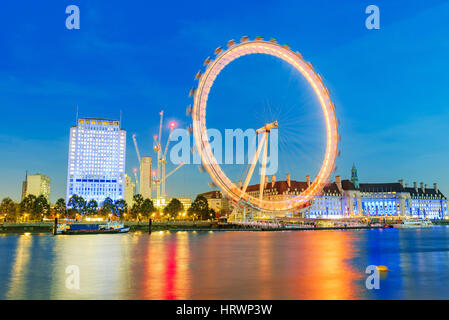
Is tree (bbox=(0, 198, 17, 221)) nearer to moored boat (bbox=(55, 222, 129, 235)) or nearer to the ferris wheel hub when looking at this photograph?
moored boat (bbox=(55, 222, 129, 235))

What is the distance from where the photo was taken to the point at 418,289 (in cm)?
2316

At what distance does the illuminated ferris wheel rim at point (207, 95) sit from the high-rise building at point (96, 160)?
373ft

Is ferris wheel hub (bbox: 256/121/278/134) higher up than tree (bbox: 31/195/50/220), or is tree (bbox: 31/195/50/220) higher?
ferris wheel hub (bbox: 256/121/278/134)

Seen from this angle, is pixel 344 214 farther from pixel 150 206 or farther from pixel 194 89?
pixel 194 89

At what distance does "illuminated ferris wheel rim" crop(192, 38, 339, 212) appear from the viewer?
172ft

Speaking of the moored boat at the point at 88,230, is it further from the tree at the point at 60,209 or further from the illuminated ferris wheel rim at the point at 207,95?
the illuminated ferris wheel rim at the point at 207,95

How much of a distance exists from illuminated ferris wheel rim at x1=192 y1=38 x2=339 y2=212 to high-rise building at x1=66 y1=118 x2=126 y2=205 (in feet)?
373

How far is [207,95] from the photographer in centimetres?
5272

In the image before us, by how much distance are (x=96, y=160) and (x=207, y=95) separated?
4839 inches

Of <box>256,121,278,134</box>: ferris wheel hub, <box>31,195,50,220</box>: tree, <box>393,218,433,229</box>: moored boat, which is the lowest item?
<box>393,218,433,229</box>: moored boat

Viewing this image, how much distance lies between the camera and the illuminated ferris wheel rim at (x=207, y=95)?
52469 millimetres

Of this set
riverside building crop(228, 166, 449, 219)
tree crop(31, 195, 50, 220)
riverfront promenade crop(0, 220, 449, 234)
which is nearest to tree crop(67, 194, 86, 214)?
tree crop(31, 195, 50, 220)
